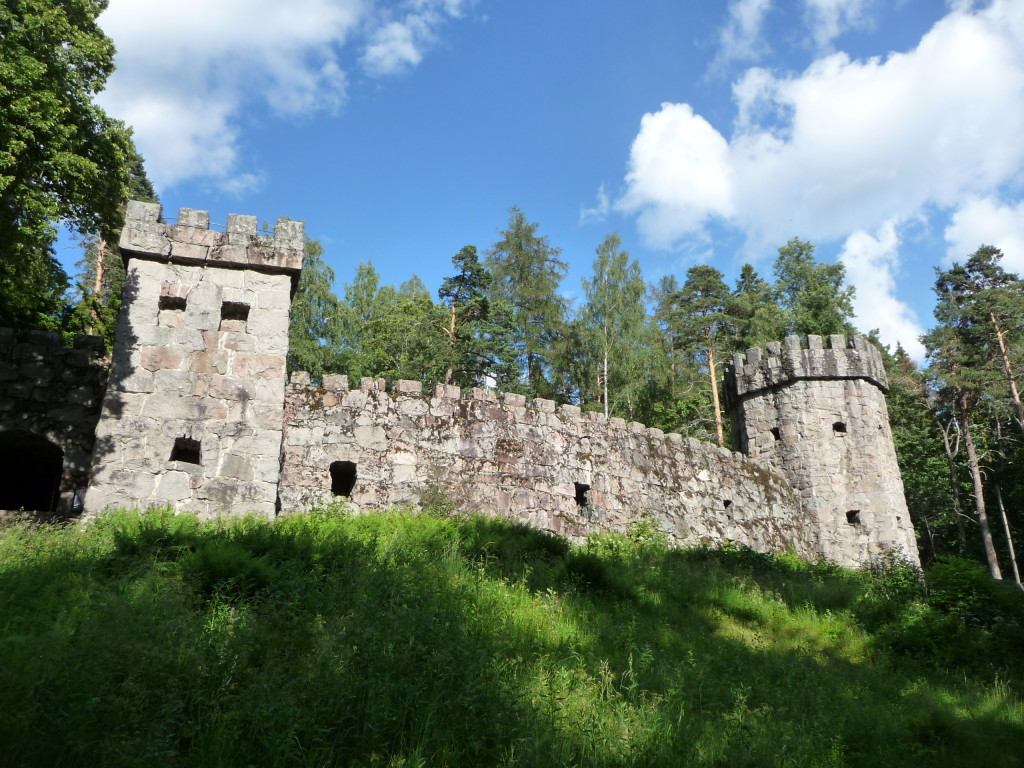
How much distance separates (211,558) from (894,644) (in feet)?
24.8

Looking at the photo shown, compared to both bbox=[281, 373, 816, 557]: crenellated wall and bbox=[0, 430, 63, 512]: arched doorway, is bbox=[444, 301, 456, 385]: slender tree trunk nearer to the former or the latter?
bbox=[281, 373, 816, 557]: crenellated wall

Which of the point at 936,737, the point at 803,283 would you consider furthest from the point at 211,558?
the point at 803,283

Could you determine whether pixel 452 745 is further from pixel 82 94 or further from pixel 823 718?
pixel 82 94

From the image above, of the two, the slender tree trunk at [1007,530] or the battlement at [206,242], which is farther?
the slender tree trunk at [1007,530]

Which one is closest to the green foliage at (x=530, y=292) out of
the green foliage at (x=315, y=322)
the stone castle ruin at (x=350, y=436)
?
the green foliage at (x=315, y=322)

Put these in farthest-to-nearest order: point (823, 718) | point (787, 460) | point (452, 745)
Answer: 1. point (787, 460)
2. point (823, 718)
3. point (452, 745)

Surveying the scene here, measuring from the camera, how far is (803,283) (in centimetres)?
3228

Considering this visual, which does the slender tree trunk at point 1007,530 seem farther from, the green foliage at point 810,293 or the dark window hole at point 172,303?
the dark window hole at point 172,303

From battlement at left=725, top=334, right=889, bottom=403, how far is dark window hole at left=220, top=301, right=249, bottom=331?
11.9 metres

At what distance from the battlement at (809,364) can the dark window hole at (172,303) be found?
12.7 meters

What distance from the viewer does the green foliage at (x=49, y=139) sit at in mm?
10242

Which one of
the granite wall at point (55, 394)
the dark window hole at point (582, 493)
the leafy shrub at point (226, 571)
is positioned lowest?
the leafy shrub at point (226, 571)

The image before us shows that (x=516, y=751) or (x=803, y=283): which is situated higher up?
(x=803, y=283)

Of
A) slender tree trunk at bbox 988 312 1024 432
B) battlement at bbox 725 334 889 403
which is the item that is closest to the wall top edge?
battlement at bbox 725 334 889 403
